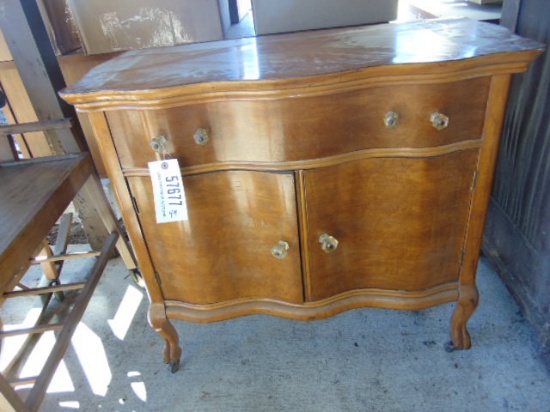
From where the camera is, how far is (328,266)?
3.52 feet

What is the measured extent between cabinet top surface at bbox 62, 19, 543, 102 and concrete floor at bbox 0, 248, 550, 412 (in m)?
0.89

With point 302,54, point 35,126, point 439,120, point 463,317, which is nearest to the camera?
point 439,120

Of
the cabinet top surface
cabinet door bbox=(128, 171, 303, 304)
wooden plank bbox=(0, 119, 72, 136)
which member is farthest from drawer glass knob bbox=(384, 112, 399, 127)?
wooden plank bbox=(0, 119, 72, 136)

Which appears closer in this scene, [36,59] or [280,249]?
[280,249]

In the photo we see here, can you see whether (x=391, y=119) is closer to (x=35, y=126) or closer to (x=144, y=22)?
(x=144, y=22)

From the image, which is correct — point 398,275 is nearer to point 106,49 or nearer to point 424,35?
point 424,35

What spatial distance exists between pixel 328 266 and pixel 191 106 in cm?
53

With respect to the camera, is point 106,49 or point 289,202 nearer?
point 289,202

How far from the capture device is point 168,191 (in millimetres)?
933

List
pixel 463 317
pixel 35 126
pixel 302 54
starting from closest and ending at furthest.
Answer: pixel 302 54 < pixel 463 317 < pixel 35 126

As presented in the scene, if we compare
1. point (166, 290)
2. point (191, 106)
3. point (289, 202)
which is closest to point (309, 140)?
point (289, 202)

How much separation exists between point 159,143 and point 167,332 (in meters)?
0.61

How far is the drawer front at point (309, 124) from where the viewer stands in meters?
0.85

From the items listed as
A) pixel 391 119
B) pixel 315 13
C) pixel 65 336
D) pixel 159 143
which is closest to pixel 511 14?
pixel 315 13
